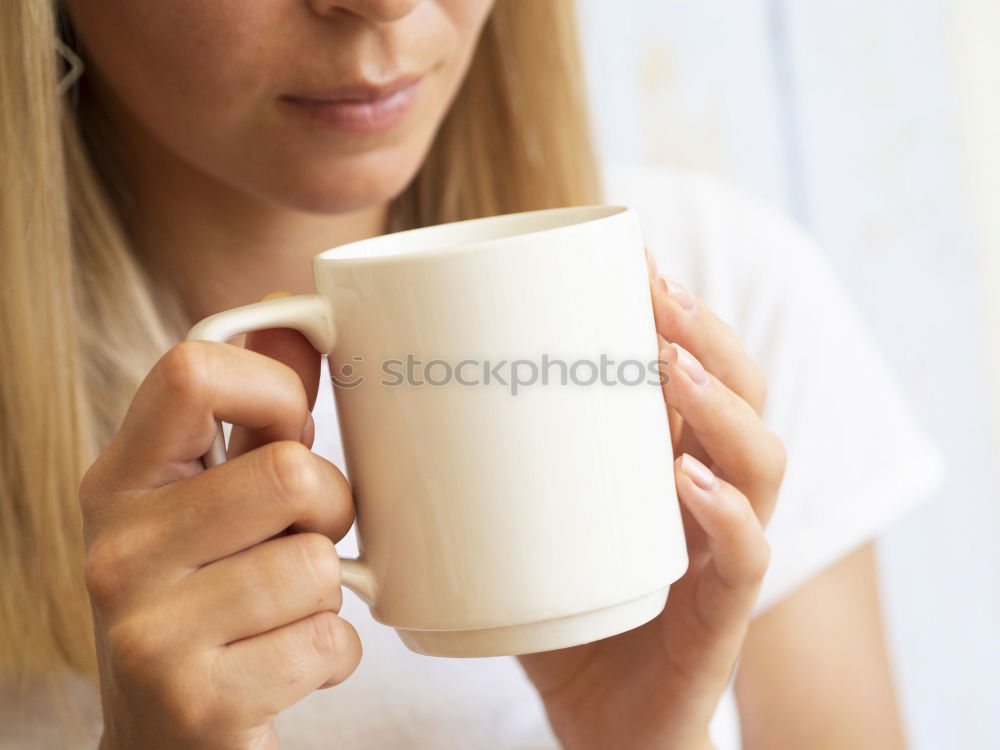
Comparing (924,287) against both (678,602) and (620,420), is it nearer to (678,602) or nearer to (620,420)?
(678,602)

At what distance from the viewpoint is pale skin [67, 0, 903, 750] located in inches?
20.5

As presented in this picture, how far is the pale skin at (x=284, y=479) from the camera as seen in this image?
0.52 metres

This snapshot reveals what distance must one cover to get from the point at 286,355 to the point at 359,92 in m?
0.26

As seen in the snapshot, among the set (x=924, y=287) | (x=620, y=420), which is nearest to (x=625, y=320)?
(x=620, y=420)

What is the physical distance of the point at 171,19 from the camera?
27.9 inches

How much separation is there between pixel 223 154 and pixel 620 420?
0.44 m

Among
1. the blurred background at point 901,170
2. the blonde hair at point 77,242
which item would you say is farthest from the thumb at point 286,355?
the blurred background at point 901,170

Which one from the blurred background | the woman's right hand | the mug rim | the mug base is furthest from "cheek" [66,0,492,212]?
the blurred background

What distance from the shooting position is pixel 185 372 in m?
0.51

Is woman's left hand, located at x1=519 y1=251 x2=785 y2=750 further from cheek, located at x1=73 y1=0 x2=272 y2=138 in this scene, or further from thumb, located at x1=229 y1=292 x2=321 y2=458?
cheek, located at x1=73 y1=0 x2=272 y2=138

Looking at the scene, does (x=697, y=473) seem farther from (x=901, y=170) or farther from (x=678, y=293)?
(x=901, y=170)

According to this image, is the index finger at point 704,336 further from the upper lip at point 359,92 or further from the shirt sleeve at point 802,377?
the shirt sleeve at point 802,377

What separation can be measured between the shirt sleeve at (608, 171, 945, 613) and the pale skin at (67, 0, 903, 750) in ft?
0.19


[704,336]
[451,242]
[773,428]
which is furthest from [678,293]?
[773,428]
